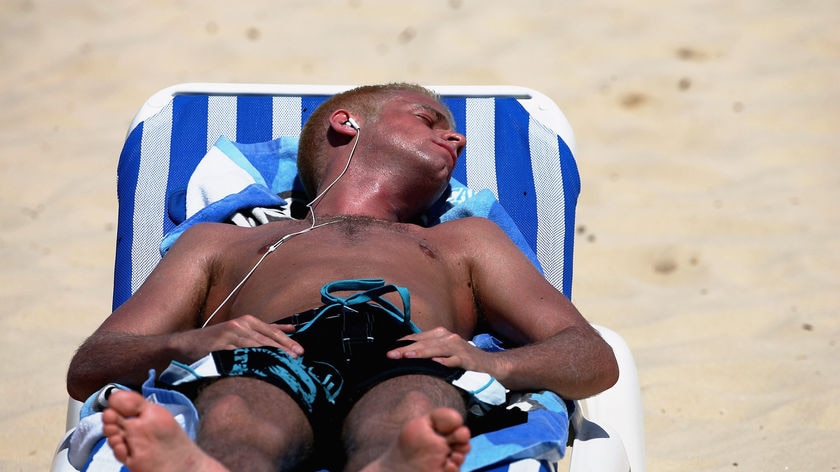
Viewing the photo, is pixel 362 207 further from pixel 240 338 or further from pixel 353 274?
pixel 240 338

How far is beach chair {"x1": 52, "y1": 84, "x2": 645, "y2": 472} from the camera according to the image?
298 centimetres

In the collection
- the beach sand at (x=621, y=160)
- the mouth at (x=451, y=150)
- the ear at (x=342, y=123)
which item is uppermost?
the ear at (x=342, y=123)

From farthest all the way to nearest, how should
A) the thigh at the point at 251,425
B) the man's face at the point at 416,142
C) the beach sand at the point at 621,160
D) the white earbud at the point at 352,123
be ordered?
the beach sand at the point at 621,160, the white earbud at the point at 352,123, the man's face at the point at 416,142, the thigh at the point at 251,425

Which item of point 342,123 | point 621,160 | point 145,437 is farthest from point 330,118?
point 621,160

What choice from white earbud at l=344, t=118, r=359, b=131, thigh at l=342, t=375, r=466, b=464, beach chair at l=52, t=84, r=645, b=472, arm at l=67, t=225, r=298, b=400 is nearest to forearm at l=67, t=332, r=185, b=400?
arm at l=67, t=225, r=298, b=400

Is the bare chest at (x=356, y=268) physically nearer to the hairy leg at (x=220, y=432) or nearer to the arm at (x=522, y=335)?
the arm at (x=522, y=335)

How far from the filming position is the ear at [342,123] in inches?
114

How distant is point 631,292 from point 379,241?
1.45 m

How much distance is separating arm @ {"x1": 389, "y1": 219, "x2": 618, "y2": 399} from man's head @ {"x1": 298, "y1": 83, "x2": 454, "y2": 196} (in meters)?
0.47

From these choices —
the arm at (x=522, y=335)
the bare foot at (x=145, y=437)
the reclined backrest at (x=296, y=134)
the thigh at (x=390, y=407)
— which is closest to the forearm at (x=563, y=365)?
the arm at (x=522, y=335)

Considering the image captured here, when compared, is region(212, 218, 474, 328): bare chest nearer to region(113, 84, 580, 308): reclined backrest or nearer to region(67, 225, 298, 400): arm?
region(67, 225, 298, 400): arm

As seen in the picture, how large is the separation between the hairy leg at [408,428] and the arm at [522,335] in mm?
80

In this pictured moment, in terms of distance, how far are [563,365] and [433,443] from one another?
2.32ft

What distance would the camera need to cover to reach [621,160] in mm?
4430
